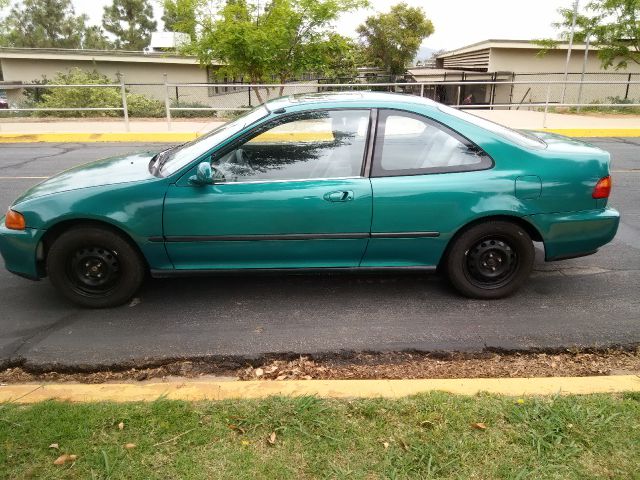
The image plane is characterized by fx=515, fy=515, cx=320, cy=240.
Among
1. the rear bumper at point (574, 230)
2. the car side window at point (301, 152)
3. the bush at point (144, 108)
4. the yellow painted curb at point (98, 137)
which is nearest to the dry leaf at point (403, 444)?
the car side window at point (301, 152)

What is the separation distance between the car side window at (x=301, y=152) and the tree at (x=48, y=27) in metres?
52.7

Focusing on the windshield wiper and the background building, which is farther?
the background building

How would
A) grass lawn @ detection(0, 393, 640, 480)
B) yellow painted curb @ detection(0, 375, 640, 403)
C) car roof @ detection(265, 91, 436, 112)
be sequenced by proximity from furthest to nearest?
car roof @ detection(265, 91, 436, 112), yellow painted curb @ detection(0, 375, 640, 403), grass lawn @ detection(0, 393, 640, 480)

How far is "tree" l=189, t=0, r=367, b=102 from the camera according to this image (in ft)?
52.7

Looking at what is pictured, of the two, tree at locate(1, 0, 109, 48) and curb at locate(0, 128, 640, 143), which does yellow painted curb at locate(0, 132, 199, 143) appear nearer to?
curb at locate(0, 128, 640, 143)

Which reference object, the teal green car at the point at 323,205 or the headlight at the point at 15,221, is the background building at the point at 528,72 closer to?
the teal green car at the point at 323,205

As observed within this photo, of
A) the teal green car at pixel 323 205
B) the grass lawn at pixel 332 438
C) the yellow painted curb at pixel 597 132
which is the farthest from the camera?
the yellow painted curb at pixel 597 132

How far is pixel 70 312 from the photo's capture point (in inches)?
153

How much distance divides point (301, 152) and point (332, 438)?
7.03ft

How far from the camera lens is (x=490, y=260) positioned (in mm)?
3912

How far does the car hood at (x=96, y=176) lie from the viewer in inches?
146

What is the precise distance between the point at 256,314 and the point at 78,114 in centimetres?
1652

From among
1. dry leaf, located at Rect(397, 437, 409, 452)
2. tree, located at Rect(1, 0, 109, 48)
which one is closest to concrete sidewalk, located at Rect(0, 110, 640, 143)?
dry leaf, located at Rect(397, 437, 409, 452)

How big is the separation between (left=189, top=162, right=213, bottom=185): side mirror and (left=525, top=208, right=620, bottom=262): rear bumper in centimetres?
230
